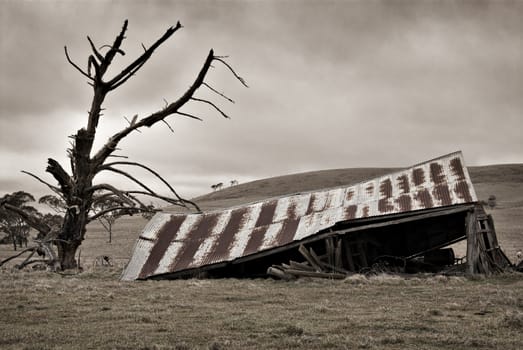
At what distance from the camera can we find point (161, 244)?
1939 centimetres

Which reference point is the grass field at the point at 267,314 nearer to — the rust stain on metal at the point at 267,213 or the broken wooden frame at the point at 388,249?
the broken wooden frame at the point at 388,249

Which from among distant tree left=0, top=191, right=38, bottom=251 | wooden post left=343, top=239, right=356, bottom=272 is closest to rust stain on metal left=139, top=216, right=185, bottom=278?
wooden post left=343, top=239, right=356, bottom=272

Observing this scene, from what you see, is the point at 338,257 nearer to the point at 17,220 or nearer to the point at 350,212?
the point at 350,212

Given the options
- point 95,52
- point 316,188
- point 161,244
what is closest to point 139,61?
point 95,52

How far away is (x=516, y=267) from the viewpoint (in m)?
16.3

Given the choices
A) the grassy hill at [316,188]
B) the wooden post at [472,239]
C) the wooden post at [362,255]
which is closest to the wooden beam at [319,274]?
the wooden post at [362,255]

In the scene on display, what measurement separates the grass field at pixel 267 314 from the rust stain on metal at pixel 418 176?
3.79 m

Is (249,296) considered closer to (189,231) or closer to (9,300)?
(9,300)

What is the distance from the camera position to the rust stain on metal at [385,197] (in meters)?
16.6

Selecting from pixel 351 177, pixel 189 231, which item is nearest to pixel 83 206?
pixel 189 231

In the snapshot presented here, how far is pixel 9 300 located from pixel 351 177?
9536 cm

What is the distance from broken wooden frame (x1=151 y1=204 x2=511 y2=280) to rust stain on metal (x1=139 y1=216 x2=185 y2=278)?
27.4 inches

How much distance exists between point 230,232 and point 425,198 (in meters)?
6.86

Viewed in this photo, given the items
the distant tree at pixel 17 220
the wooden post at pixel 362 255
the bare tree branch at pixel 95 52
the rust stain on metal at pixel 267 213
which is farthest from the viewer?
the distant tree at pixel 17 220
